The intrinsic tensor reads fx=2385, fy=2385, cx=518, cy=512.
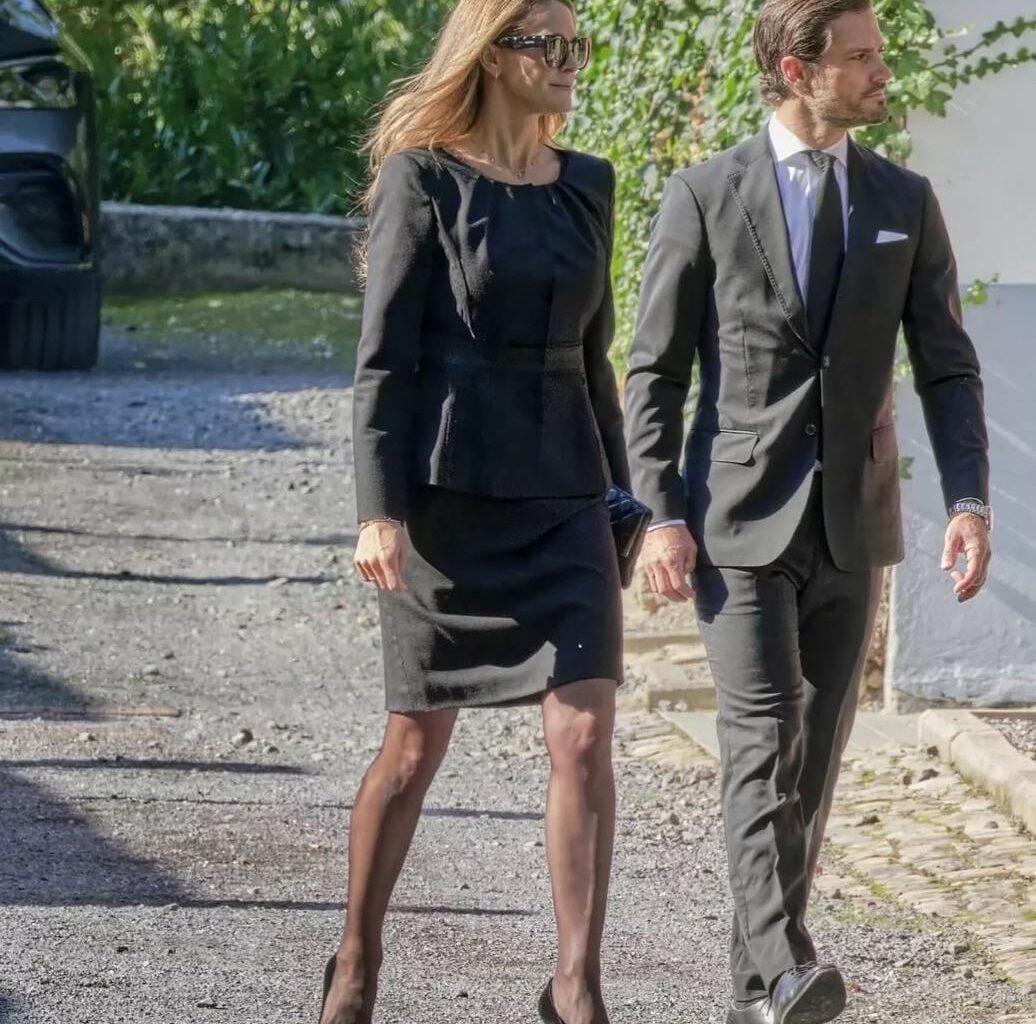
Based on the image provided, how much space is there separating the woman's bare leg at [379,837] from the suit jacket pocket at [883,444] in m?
0.89

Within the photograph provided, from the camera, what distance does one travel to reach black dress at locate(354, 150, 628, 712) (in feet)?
13.0

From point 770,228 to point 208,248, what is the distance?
45.0 ft

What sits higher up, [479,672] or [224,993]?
[479,672]

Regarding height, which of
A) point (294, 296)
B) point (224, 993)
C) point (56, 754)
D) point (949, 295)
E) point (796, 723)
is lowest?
point (294, 296)

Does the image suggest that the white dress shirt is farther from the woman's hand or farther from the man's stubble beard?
the woman's hand

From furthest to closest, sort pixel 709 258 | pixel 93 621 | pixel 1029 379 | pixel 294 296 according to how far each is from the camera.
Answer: pixel 294 296, pixel 93 621, pixel 1029 379, pixel 709 258

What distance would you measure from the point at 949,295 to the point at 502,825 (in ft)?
7.81

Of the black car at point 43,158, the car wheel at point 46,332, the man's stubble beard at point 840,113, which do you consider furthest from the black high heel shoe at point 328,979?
the car wheel at point 46,332

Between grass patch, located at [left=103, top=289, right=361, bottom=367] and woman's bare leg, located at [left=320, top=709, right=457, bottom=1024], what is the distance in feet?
36.1

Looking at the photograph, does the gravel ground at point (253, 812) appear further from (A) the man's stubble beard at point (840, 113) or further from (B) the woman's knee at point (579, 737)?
(A) the man's stubble beard at point (840, 113)

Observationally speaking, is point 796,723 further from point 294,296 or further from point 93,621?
point 294,296

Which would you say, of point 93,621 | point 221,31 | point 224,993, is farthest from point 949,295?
point 221,31

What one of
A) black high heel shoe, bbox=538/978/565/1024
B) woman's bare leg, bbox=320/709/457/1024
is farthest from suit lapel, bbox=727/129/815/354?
black high heel shoe, bbox=538/978/565/1024

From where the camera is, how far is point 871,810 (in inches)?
250
